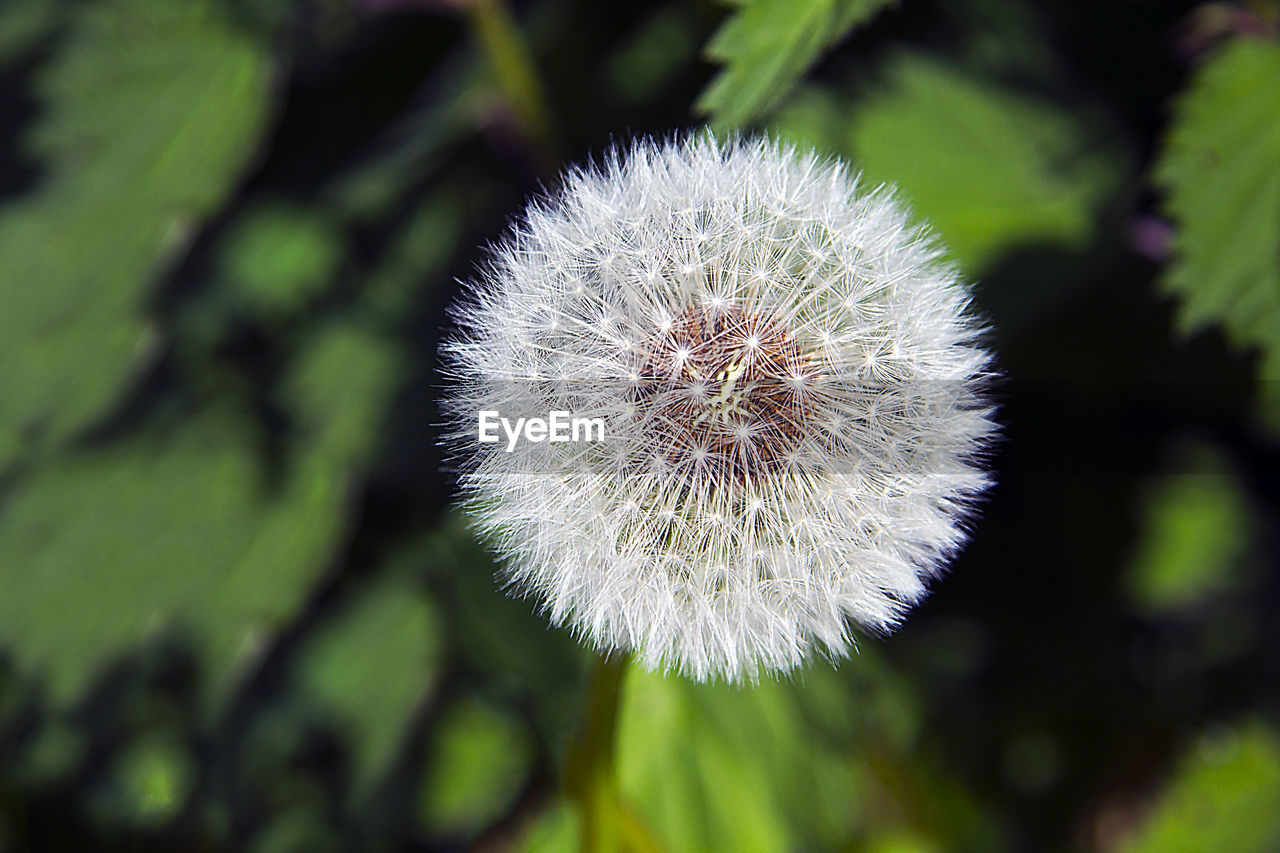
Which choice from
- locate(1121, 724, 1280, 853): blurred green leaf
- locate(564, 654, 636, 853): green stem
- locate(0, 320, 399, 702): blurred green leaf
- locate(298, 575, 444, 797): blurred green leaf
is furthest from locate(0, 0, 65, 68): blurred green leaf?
locate(1121, 724, 1280, 853): blurred green leaf

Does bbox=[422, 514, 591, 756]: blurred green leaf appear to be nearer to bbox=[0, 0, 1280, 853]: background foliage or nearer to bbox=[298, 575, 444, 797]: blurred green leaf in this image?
bbox=[0, 0, 1280, 853]: background foliage

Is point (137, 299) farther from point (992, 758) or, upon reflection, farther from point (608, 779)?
point (992, 758)

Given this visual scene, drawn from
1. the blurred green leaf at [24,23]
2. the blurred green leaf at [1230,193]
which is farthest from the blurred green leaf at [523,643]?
the blurred green leaf at [24,23]

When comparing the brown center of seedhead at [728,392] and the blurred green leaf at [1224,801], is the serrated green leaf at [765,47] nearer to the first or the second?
the brown center of seedhead at [728,392]

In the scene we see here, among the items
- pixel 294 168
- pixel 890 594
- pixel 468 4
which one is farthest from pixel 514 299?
pixel 294 168

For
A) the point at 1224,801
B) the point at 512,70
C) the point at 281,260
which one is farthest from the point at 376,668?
the point at 1224,801

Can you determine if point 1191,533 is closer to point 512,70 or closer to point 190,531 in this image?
point 512,70
